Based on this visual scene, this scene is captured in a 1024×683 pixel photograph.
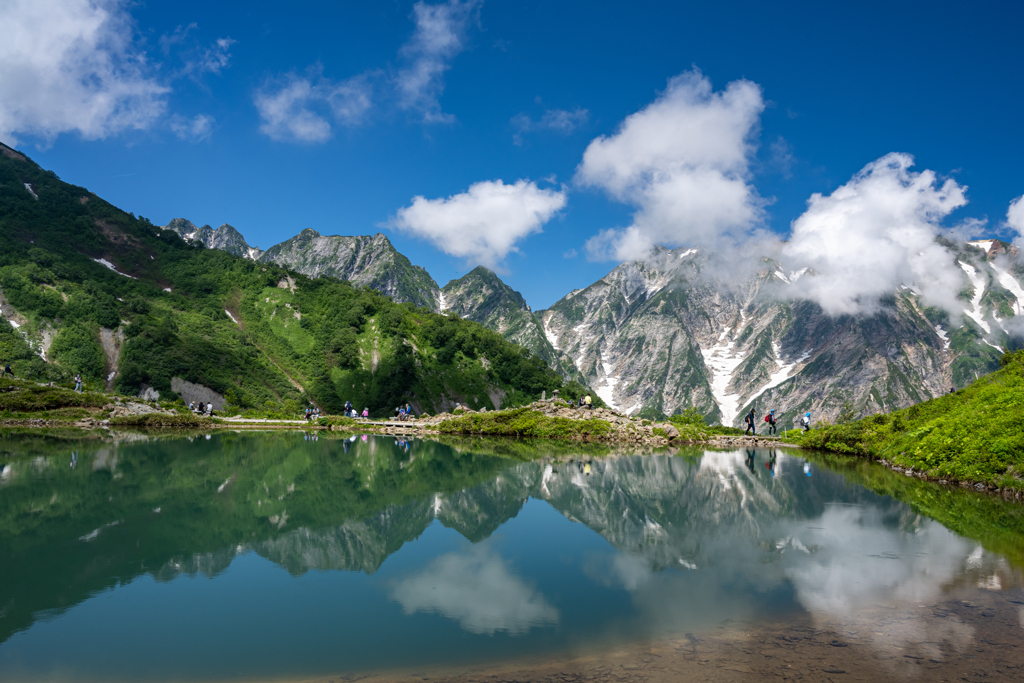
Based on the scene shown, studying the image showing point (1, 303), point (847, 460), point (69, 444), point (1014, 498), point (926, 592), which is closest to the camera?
point (926, 592)

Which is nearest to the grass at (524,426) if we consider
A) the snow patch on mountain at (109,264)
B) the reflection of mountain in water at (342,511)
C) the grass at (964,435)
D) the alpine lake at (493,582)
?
the grass at (964,435)

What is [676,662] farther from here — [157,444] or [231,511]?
[157,444]

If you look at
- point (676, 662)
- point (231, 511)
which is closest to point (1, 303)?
point (231, 511)

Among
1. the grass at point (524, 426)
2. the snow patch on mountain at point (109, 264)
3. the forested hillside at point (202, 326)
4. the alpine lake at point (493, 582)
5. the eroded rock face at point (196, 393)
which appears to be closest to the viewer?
the alpine lake at point (493, 582)

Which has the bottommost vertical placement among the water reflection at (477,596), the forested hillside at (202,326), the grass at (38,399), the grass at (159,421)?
the water reflection at (477,596)

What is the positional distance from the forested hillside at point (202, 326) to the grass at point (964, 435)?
3059 inches

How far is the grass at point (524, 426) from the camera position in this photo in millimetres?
53469

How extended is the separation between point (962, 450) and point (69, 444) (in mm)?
50015

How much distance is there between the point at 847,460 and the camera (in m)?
39.1

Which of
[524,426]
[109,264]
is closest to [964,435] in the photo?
[524,426]

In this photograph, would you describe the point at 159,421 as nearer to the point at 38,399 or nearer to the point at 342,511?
the point at 38,399

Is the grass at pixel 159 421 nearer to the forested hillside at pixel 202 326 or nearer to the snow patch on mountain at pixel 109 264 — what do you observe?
the forested hillside at pixel 202 326

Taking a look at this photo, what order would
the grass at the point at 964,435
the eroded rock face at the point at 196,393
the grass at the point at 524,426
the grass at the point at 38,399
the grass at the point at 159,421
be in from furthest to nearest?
the eroded rock face at the point at 196,393, the grass at the point at 524,426, the grass at the point at 159,421, the grass at the point at 38,399, the grass at the point at 964,435

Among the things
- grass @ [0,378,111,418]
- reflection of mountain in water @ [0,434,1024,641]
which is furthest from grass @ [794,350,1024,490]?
grass @ [0,378,111,418]
